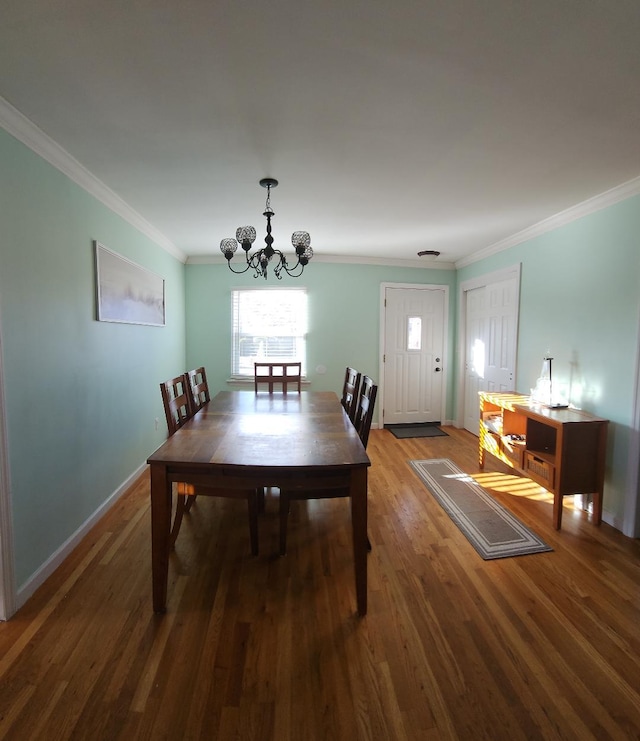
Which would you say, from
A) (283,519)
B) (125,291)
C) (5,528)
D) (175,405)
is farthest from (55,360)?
(283,519)

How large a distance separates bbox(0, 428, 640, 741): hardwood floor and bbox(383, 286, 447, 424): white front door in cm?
254

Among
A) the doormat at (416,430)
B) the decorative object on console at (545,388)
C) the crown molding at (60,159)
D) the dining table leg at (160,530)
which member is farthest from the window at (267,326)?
the dining table leg at (160,530)

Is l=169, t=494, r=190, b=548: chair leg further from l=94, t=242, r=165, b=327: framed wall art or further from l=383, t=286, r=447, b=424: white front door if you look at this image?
l=383, t=286, r=447, b=424: white front door

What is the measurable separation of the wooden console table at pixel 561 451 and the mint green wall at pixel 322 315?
2.13m

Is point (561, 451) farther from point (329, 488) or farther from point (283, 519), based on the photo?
point (283, 519)

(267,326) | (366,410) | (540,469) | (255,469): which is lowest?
(540,469)

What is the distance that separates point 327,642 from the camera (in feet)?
4.69

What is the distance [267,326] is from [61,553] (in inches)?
122

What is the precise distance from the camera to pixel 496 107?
150 centimetres

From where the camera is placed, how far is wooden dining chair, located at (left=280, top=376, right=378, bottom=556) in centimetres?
156

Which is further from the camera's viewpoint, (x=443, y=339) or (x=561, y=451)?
(x=443, y=339)

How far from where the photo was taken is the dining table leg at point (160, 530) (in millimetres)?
1522

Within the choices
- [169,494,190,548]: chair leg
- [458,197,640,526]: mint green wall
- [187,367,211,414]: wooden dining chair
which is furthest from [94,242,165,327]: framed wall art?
[458,197,640,526]: mint green wall

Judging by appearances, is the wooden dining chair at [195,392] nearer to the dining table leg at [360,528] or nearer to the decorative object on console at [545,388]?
the dining table leg at [360,528]
